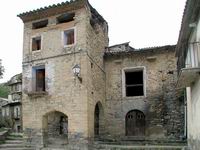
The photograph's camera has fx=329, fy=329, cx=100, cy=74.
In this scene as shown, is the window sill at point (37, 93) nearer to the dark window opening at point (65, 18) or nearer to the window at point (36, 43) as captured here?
the window at point (36, 43)

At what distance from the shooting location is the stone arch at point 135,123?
18.4 metres

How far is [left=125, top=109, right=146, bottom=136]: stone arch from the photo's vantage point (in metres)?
18.4

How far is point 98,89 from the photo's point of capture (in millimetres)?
18094

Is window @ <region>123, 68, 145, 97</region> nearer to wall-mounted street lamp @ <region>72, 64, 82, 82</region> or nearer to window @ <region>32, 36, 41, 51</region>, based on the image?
wall-mounted street lamp @ <region>72, 64, 82, 82</region>

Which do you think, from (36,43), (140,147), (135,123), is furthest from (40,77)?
(140,147)

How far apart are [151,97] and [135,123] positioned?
1726 millimetres

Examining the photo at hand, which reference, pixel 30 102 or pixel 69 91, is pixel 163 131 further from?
pixel 30 102

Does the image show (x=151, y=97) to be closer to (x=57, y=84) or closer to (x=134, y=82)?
(x=134, y=82)

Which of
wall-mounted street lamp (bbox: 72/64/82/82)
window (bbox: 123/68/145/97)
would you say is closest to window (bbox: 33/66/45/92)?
wall-mounted street lamp (bbox: 72/64/82/82)

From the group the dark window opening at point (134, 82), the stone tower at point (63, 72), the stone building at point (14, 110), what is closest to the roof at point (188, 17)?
the stone tower at point (63, 72)

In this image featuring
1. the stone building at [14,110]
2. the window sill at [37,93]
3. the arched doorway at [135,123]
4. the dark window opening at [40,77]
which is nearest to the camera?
the window sill at [37,93]

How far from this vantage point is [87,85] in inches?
642

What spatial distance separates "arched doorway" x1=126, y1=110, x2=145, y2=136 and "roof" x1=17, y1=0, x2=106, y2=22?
5.87 metres

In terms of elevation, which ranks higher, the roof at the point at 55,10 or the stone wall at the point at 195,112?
the roof at the point at 55,10
